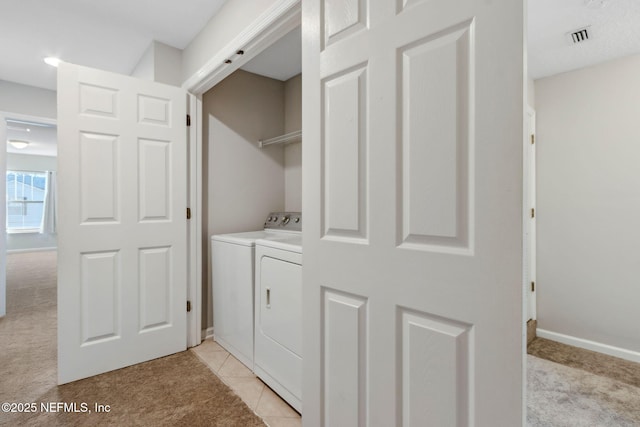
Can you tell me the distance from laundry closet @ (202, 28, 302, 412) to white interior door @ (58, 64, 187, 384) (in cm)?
26

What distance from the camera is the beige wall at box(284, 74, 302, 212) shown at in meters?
2.86

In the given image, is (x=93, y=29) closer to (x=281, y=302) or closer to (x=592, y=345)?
(x=281, y=302)

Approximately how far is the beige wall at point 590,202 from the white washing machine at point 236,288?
2230mm

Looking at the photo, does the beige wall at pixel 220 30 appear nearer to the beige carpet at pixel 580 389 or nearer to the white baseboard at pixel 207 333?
the white baseboard at pixel 207 333

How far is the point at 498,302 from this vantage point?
0.73 meters

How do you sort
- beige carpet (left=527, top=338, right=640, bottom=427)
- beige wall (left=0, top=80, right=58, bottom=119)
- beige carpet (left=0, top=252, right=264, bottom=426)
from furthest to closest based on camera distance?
beige wall (left=0, top=80, right=58, bottom=119) → beige carpet (left=527, top=338, right=640, bottom=427) → beige carpet (left=0, top=252, right=264, bottom=426)

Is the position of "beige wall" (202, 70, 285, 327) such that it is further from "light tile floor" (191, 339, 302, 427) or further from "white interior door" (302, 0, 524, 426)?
"white interior door" (302, 0, 524, 426)

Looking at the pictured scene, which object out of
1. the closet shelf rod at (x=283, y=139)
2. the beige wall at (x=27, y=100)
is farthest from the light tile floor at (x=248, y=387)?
the beige wall at (x=27, y=100)

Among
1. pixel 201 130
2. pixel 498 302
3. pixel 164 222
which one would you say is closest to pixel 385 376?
pixel 498 302

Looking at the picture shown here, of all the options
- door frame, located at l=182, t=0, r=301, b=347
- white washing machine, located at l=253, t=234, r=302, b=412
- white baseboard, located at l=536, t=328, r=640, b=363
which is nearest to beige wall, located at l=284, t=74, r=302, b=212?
door frame, located at l=182, t=0, r=301, b=347

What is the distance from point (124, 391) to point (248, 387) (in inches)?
28.0

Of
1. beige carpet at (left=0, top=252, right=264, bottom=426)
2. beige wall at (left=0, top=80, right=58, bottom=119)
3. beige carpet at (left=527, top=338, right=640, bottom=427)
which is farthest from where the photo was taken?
beige wall at (left=0, top=80, right=58, bottom=119)

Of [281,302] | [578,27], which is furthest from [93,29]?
[578,27]

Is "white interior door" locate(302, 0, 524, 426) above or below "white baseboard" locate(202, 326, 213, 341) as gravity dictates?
above
